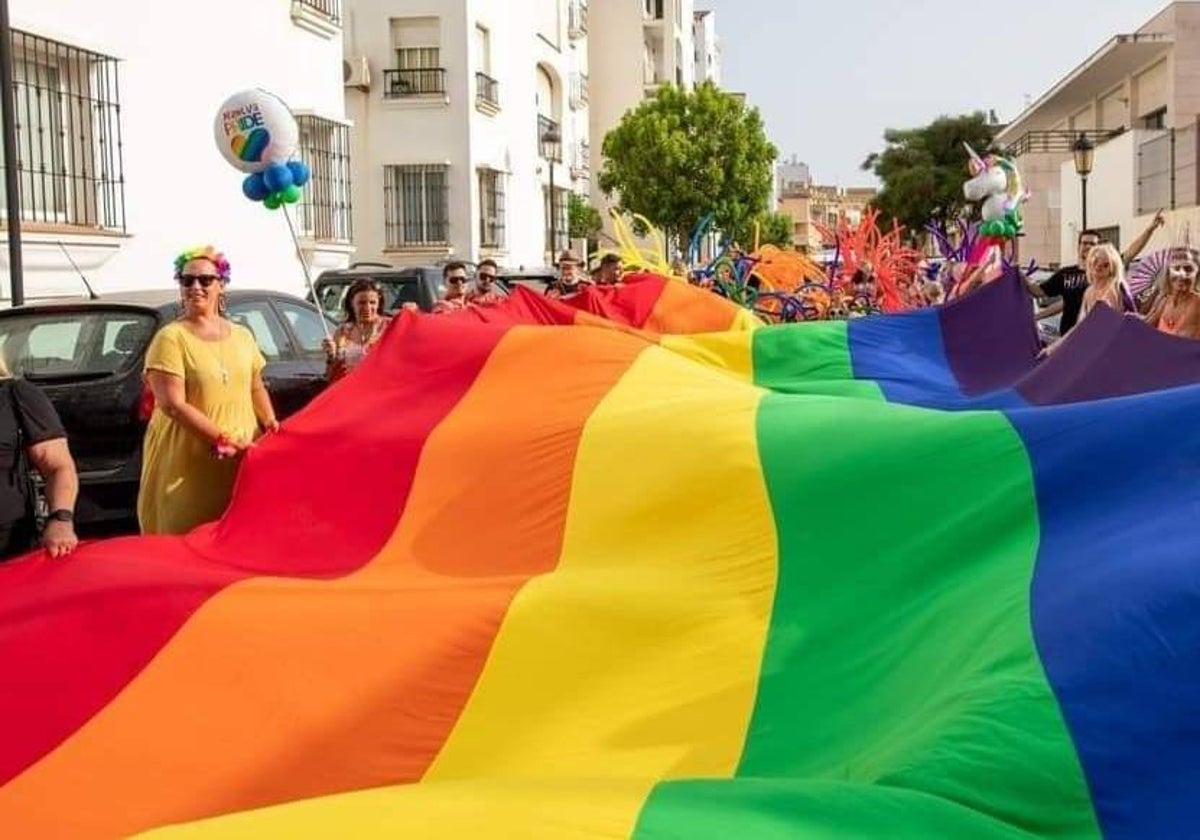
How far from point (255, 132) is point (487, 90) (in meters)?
19.4

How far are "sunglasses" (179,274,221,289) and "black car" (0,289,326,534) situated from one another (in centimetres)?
164

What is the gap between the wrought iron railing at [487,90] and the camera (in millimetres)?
27906

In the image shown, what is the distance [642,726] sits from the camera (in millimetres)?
3551

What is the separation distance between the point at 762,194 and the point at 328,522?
4074cm

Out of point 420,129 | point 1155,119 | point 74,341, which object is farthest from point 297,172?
point 1155,119

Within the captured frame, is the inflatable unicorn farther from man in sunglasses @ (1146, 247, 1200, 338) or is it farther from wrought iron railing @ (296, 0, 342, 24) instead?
wrought iron railing @ (296, 0, 342, 24)

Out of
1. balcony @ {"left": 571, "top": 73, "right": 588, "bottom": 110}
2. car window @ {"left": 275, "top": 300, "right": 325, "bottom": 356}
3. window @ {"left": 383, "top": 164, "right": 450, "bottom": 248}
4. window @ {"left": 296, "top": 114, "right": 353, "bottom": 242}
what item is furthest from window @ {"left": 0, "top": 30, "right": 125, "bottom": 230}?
balcony @ {"left": 571, "top": 73, "right": 588, "bottom": 110}

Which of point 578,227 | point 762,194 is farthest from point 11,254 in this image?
point 762,194

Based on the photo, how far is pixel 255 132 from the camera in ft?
31.8

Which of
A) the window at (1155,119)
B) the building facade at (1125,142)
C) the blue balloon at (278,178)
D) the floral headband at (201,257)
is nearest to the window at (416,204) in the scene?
the building facade at (1125,142)

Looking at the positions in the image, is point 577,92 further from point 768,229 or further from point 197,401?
point 197,401

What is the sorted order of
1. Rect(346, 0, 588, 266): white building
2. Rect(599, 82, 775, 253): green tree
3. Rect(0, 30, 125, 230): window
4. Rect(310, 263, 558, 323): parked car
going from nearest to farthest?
1. Rect(0, 30, 125, 230): window
2. Rect(310, 263, 558, 323): parked car
3. Rect(346, 0, 588, 266): white building
4. Rect(599, 82, 775, 253): green tree

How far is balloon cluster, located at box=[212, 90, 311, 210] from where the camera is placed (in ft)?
31.4

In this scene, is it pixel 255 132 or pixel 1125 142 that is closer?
pixel 255 132
